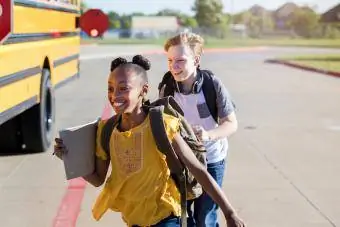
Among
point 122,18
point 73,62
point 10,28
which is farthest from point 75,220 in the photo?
point 122,18

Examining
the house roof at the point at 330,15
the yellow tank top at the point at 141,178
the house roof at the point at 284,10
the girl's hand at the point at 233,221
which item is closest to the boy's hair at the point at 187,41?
the yellow tank top at the point at 141,178

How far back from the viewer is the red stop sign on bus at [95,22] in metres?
10.3

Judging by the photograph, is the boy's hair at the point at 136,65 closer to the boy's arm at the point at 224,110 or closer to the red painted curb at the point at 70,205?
the boy's arm at the point at 224,110

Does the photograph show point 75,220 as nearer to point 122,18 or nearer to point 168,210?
point 168,210

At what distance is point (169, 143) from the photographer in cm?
328

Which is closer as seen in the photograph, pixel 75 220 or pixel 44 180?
pixel 75 220

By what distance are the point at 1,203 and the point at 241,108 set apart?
28.1 ft

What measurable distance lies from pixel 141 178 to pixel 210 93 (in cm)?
109

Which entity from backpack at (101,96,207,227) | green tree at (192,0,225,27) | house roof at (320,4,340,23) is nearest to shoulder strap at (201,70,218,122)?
backpack at (101,96,207,227)

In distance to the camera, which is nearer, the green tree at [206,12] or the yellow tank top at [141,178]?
the yellow tank top at [141,178]

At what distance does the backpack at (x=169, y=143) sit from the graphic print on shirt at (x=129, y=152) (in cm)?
6

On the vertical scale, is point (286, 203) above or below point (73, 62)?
below

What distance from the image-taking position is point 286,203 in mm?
6797

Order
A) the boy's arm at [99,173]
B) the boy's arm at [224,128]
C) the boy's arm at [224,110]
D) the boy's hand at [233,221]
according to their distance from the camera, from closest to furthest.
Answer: the boy's hand at [233,221]
the boy's arm at [99,173]
the boy's arm at [224,128]
the boy's arm at [224,110]
